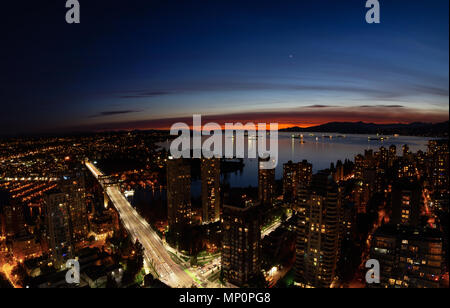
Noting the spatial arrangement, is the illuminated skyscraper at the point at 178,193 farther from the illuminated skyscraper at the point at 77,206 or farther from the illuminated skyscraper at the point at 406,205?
the illuminated skyscraper at the point at 406,205

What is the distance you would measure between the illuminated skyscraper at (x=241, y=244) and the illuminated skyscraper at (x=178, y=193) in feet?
12.4

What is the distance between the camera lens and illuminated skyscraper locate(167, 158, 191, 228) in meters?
10.1

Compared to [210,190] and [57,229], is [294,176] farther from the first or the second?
[57,229]

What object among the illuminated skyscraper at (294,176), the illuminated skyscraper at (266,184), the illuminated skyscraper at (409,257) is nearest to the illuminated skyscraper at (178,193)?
the illuminated skyscraper at (266,184)

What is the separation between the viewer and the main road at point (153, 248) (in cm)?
651

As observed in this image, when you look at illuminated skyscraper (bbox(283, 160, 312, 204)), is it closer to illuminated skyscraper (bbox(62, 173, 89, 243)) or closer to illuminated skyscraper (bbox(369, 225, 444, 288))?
illuminated skyscraper (bbox(369, 225, 444, 288))

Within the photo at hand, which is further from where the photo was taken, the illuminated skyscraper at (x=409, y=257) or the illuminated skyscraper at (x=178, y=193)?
the illuminated skyscraper at (x=178, y=193)

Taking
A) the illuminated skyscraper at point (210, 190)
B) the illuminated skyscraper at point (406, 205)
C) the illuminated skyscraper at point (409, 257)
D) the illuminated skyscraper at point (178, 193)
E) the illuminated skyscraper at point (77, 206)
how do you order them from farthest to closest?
the illuminated skyscraper at point (210, 190) < the illuminated skyscraper at point (178, 193) < the illuminated skyscraper at point (77, 206) < the illuminated skyscraper at point (406, 205) < the illuminated skyscraper at point (409, 257)

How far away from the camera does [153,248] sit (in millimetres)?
8289

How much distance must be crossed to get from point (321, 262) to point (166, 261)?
13.7 ft

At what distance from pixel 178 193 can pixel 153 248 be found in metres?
2.45

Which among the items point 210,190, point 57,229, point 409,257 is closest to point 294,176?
point 210,190

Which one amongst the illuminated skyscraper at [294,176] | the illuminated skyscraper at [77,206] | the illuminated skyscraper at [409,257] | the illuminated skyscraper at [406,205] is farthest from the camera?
the illuminated skyscraper at [294,176]
